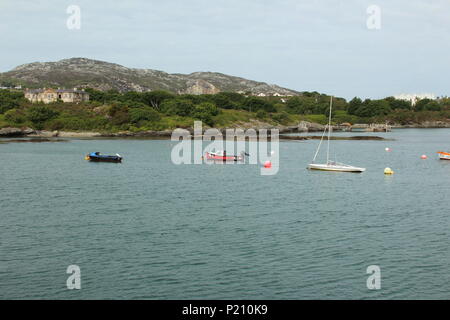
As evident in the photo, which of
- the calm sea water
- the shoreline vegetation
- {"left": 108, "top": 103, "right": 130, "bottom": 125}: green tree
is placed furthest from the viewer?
{"left": 108, "top": 103, "right": 130, "bottom": 125}: green tree

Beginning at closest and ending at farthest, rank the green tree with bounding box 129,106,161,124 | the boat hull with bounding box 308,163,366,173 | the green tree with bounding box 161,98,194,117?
the boat hull with bounding box 308,163,366,173 → the green tree with bounding box 129,106,161,124 → the green tree with bounding box 161,98,194,117

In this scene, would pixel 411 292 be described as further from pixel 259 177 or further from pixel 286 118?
pixel 286 118

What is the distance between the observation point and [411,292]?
24.0 m

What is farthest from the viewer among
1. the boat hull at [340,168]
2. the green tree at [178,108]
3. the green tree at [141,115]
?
the green tree at [178,108]

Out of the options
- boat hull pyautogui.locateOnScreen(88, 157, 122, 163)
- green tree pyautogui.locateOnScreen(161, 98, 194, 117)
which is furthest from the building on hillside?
boat hull pyautogui.locateOnScreen(88, 157, 122, 163)

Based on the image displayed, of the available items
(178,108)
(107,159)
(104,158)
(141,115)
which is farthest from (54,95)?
(107,159)

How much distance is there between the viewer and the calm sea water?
2442 cm

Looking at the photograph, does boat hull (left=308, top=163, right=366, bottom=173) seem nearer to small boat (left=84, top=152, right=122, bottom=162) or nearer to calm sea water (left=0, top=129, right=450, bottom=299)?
calm sea water (left=0, top=129, right=450, bottom=299)

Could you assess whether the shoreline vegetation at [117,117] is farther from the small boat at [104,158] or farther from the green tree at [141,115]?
the small boat at [104,158]

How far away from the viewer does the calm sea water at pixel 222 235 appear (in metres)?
24.4

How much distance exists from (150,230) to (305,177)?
31.6 metres

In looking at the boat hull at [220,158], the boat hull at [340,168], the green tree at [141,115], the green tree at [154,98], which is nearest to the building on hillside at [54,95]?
the green tree at [154,98]

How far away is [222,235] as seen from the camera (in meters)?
33.3

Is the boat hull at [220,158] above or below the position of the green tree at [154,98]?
below
